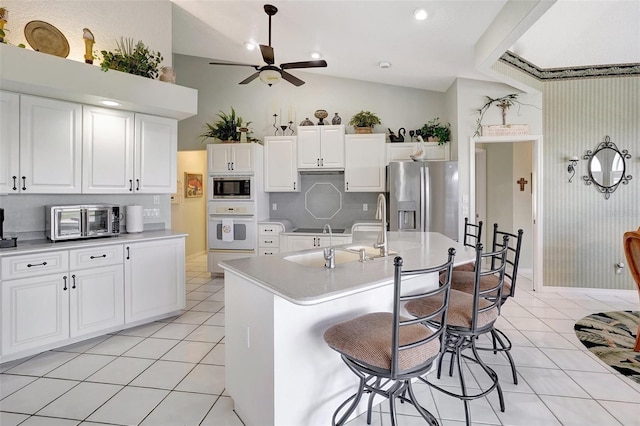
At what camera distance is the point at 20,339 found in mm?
2547

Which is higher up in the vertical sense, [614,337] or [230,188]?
[230,188]

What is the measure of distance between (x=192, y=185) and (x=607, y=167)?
700cm

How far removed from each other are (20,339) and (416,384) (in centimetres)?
305

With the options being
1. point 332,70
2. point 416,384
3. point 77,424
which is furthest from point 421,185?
point 77,424

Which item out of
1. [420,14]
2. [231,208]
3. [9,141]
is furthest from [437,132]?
[9,141]

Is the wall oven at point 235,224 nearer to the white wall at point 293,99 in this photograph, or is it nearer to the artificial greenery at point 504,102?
the white wall at point 293,99

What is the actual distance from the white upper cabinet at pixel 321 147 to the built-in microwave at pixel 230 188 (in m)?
0.89

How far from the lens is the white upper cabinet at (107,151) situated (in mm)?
3133

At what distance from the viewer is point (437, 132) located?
4.71 m

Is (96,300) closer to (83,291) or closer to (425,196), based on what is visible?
(83,291)

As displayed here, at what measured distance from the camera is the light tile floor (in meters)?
1.93

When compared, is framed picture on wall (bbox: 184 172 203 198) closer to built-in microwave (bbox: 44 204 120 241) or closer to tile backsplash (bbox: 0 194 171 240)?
tile backsplash (bbox: 0 194 171 240)

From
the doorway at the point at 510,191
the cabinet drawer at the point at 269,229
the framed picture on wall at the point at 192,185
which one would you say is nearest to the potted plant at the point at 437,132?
the doorway at the point at 510,191

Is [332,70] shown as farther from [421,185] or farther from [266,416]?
[266,416]
